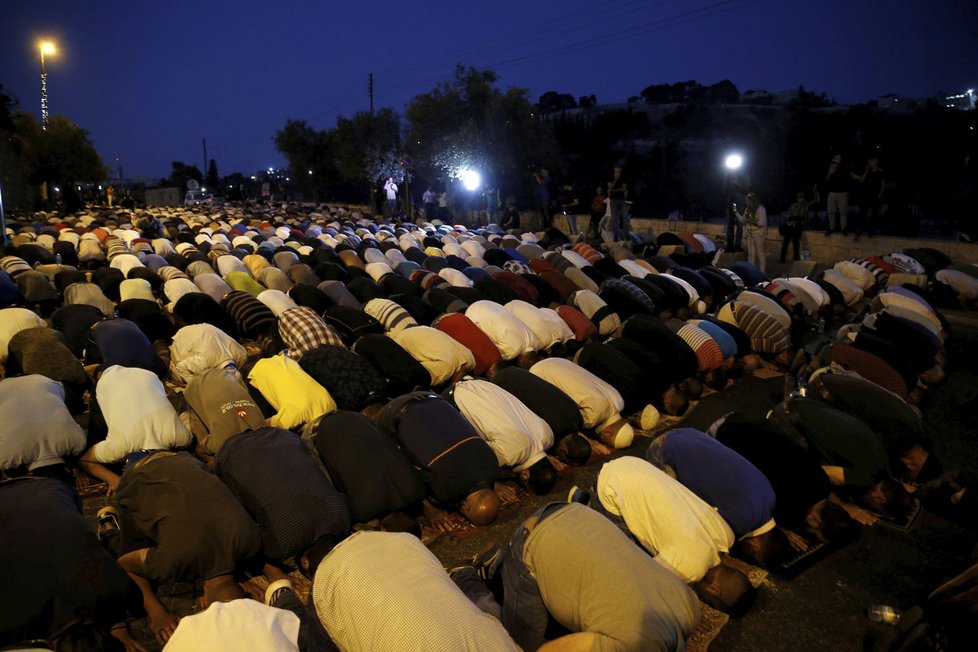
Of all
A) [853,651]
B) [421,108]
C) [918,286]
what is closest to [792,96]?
[421,108]

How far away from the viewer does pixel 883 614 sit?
271 cm

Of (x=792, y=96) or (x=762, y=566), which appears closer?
(x=762, y=566)

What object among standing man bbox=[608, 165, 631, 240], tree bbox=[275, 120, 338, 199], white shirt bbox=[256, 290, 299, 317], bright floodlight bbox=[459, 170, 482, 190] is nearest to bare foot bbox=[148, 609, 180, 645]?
white shirt bbox=[256, 290, 299, 317]

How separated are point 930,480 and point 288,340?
190 inches

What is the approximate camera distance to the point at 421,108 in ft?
72.4

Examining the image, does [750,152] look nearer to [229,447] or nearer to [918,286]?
[918,286]

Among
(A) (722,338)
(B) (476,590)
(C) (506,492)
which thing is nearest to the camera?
(B) (476,590)

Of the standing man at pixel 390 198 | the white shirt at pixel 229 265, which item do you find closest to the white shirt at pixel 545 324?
the white shirt at pixel 229 265

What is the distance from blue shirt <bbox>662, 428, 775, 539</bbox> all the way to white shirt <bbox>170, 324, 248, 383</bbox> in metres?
3.65

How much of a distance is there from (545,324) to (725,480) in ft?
10.3

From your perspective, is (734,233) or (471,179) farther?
(471,179)

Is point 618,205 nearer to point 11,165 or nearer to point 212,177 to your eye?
point 11,165

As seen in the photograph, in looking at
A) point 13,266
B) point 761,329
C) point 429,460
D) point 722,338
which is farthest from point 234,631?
point 13,266

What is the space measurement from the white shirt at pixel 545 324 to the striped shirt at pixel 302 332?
1800 mm
